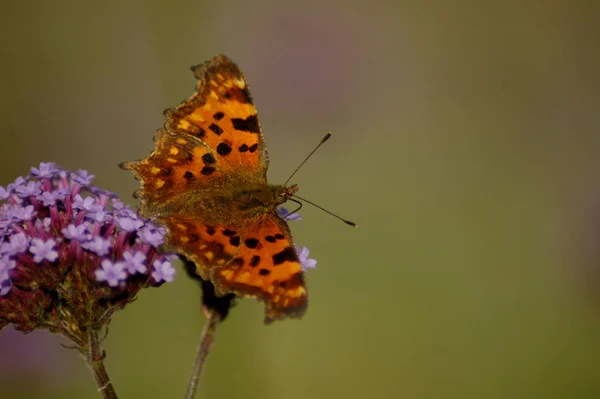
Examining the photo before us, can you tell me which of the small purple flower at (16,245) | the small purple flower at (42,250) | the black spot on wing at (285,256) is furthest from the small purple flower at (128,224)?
the black spot on wing at (285,256)

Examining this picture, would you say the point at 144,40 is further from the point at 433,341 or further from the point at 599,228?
the point at 599,228

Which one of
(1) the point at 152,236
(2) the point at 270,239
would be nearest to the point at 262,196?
(2) the point at 270,239

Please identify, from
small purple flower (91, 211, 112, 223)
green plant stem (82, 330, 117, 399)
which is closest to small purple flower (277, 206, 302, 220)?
small purple flower (91, 211, 112, 223)

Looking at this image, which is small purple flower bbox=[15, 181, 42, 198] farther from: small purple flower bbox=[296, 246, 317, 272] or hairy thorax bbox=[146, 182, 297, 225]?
small purple flower bbox=[296, 246, 317, 272]

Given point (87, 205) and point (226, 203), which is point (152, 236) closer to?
point (87, 205)

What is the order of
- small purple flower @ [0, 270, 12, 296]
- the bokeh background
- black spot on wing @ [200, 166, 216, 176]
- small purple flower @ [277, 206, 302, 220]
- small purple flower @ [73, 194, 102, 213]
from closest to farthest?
small purple flower @ [0, 270, 12, 296], small purple flower @ [73, 194, 102, 213], small purple flower @ [277, 206, 302, 220], black spot on wing @ [200, 166, 216, 176], the bokeh background

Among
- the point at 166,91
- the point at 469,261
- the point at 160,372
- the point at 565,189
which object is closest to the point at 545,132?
the point at 565,189
